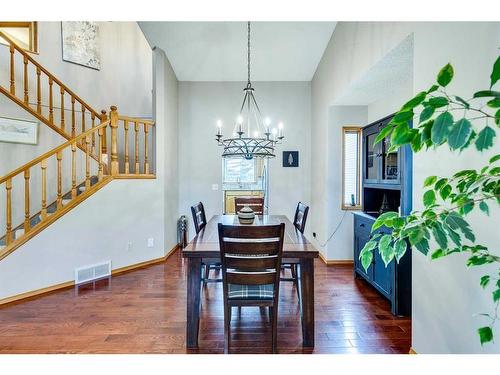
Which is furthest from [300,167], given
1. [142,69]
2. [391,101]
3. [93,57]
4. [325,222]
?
[93,57]

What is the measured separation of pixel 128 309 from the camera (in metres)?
2.82

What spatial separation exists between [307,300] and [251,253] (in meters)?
0.67

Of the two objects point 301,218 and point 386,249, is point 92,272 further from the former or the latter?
point 386,249

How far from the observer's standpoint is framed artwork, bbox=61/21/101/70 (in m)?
4.74

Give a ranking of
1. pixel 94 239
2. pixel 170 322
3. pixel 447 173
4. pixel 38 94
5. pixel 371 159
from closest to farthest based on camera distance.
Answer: pixel 447 173 → pixel 170 322 → pixel 371 159 → pixel 94 239 → pixel 38 94

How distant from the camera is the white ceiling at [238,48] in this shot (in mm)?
3836

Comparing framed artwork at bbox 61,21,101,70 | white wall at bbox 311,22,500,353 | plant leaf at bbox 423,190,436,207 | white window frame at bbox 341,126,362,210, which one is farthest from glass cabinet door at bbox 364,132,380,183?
framed artwork at bbox 61,21,101,70

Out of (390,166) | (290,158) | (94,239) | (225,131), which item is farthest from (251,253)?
(225,131)

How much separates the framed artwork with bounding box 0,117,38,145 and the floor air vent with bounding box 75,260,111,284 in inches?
79.1

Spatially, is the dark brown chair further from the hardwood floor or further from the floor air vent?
A: the floor air vent

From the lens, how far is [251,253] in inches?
75.7

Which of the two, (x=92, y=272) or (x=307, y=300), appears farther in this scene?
(x=92, y=272)

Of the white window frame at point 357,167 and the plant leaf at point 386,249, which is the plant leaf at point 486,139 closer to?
the plant leaf at point 386,249

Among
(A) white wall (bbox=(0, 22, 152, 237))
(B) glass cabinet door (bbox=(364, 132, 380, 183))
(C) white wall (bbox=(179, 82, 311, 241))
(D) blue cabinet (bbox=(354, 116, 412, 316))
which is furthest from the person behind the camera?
(C) white wall (bbox=(179, 82, 311, 241))
